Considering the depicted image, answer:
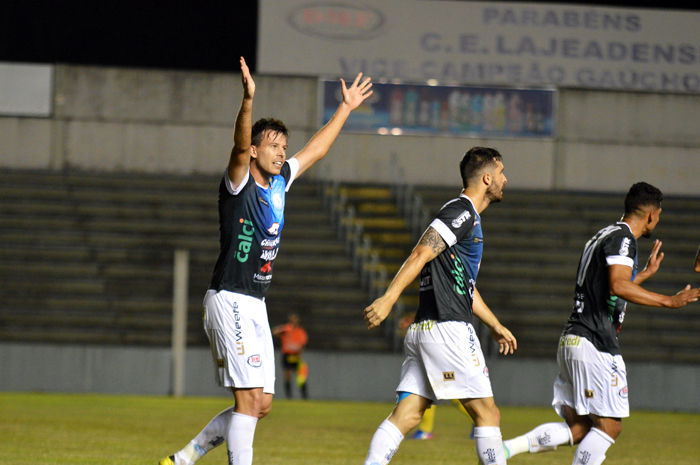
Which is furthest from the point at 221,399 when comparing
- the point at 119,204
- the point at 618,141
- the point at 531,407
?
the point at 618,141

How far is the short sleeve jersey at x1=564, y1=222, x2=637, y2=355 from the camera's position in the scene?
247 inches

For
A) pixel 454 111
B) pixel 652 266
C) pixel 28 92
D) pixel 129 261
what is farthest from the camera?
pixel 454 111

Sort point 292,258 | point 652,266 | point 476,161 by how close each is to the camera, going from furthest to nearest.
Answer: point 292,258 → point 652,266 → point 476,161

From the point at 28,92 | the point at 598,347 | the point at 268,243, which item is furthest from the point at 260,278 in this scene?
the point at 28,92

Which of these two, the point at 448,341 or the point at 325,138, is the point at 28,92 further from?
the point at 448,341

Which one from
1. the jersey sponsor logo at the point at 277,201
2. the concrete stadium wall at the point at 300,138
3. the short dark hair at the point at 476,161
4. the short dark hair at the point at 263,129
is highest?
the concrete stadium wall at the point at 300,138

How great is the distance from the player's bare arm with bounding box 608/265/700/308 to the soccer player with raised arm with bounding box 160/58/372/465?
7.08 ft

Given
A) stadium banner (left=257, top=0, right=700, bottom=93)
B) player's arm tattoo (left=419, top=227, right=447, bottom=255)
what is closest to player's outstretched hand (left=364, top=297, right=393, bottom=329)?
player's arm tattoo (left=419, top=227, right=447, bottom=255)

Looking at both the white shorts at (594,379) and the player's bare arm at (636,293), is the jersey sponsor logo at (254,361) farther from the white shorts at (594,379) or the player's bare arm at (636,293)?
the player's bare arm at (636,293)

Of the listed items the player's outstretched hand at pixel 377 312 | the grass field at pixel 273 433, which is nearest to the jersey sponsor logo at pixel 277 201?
the player's outstretched hand at pixel 377 312

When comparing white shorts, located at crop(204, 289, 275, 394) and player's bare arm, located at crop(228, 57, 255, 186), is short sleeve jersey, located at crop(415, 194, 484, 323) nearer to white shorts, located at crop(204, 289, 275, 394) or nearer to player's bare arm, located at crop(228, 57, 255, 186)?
white shorts, located at crop(204, 289, 275, 394)

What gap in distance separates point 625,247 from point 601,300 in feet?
1.33

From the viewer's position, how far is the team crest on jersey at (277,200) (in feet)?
18.7

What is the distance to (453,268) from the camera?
572 centimetres
